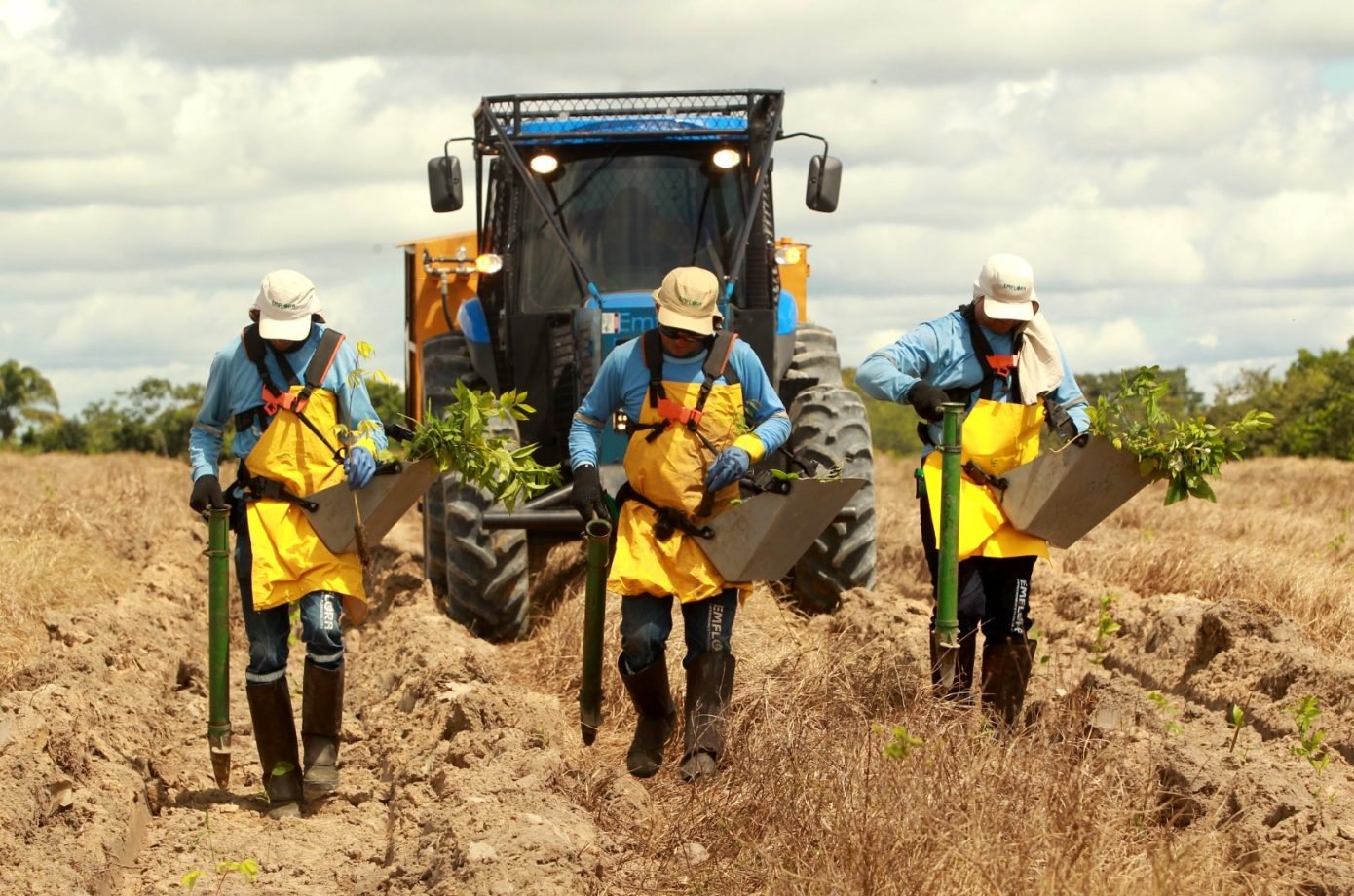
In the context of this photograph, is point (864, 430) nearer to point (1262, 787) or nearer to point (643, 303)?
point (643, 303)

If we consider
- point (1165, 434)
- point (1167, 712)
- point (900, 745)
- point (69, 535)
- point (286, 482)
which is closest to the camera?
point (900, 745)

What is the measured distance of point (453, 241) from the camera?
1347 centimetres

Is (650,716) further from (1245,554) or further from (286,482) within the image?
(1245,554)

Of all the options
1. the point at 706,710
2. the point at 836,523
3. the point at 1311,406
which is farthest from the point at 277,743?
the point at 1311,406

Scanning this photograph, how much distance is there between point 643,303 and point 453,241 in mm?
3804

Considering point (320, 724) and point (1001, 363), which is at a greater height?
point (1001, 363)

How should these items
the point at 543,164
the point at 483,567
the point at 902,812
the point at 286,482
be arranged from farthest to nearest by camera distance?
1. the point at 543,164
2. the point at 483,567
3. the point at 286,482
4. the point at 902,812

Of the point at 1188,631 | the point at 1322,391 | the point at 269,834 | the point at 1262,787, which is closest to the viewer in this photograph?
the point at 1262,787

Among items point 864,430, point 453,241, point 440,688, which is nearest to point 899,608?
point 864,430

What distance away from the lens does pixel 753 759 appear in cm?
619

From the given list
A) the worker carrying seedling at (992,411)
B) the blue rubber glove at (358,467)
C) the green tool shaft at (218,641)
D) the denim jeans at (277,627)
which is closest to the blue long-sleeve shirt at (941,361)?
the worker carrying seedling at (992,411)

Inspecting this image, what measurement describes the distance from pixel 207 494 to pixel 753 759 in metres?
2.22

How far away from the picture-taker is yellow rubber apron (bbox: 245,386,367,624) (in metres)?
6.95

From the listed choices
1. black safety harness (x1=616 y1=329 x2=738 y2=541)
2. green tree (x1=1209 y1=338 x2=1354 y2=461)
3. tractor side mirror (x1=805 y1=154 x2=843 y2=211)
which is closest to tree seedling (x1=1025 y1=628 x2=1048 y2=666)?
black safety harness (x1=616 y1=329 x2=738 y2=541)
